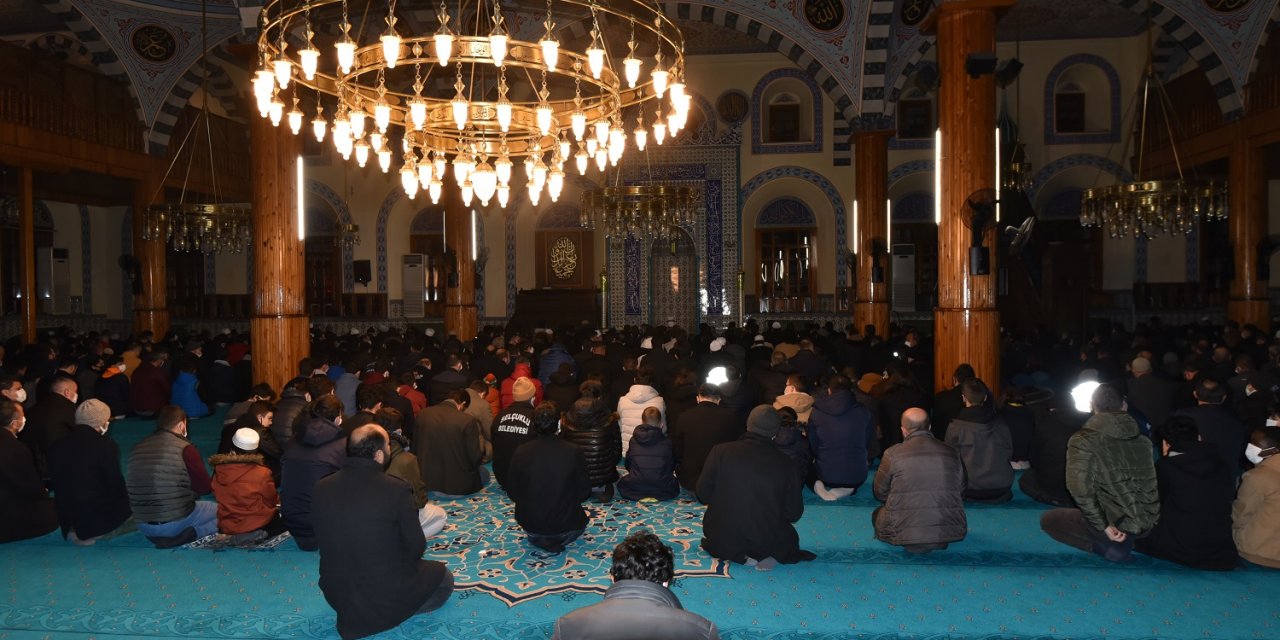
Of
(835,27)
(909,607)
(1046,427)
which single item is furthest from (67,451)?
(835,27)

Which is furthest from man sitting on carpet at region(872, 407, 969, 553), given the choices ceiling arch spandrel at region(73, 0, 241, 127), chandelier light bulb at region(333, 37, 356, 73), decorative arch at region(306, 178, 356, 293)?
decorative arch at region(306, 178, 356, 293)

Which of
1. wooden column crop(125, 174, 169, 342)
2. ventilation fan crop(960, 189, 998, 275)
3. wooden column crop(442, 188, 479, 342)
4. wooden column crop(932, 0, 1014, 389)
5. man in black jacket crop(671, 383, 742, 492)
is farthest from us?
wooden column crop(125, 174, 169, 342)

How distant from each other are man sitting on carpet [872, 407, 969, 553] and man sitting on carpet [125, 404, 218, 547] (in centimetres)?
322

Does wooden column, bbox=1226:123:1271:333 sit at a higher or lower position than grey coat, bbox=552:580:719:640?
higher

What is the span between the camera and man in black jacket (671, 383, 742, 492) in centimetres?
489

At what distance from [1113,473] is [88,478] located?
457cm

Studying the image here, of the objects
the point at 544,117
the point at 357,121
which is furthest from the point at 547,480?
the point at 357,121

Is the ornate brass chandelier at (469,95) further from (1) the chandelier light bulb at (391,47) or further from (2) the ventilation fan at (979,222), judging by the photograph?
(2) the ventilation fan at (979,222)

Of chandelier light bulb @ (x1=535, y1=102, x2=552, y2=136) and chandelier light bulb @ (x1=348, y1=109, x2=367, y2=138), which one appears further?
chandelier light bulb @ (x1=348, y1=109, x2=367, y2=138)

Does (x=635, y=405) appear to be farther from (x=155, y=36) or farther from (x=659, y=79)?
(x=155, y=36)

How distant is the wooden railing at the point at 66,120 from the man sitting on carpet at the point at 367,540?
9.46m

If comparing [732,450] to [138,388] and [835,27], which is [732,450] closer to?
[138,388]

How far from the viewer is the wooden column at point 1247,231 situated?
10.2 m

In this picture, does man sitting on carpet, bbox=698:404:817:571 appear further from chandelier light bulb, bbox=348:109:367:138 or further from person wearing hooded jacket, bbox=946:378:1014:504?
chandelier light bulb, bbox=348:109:367:138
